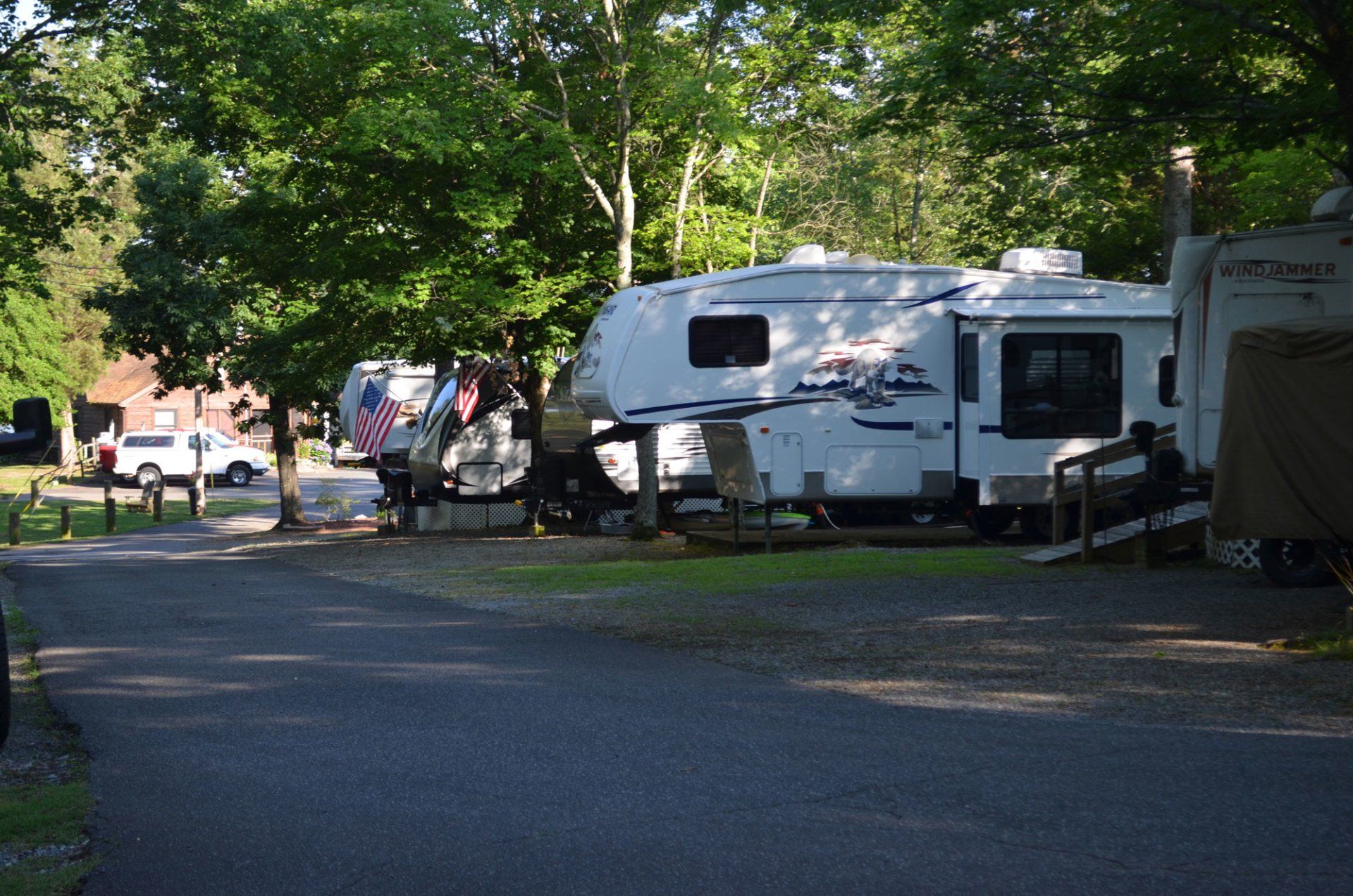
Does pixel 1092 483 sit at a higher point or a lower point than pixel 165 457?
higher

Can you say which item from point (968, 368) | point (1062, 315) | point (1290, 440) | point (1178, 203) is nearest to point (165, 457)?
point (968, 368)

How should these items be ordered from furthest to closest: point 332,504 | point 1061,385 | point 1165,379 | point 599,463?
point 332,504
point 599,463
point 1165,379
point 1061,385

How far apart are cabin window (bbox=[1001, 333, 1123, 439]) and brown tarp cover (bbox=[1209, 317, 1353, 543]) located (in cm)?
738

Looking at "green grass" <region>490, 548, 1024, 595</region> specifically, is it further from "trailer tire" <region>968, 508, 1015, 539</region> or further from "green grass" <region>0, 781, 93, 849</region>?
"green grass" <region>0, 781, 93, 849</region>

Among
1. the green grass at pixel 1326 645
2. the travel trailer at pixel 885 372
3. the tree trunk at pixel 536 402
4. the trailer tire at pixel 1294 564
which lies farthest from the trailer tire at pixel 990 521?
the tree trunk at pixel 536 402

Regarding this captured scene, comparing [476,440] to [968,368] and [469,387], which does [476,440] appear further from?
[968,368]

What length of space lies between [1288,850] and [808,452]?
11608mm

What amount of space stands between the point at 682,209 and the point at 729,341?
16.1 ft

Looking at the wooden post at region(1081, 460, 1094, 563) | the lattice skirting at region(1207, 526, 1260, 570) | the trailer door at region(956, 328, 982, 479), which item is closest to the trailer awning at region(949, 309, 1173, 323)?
the trailer door at region(956, 328, 982, 479)

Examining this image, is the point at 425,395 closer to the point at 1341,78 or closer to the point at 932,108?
the point at 932,108

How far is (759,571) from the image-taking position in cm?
1429

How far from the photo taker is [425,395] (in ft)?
94.2

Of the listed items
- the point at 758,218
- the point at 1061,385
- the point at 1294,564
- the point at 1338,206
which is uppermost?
the point at 758,218

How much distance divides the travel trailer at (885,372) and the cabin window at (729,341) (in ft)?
0.06
